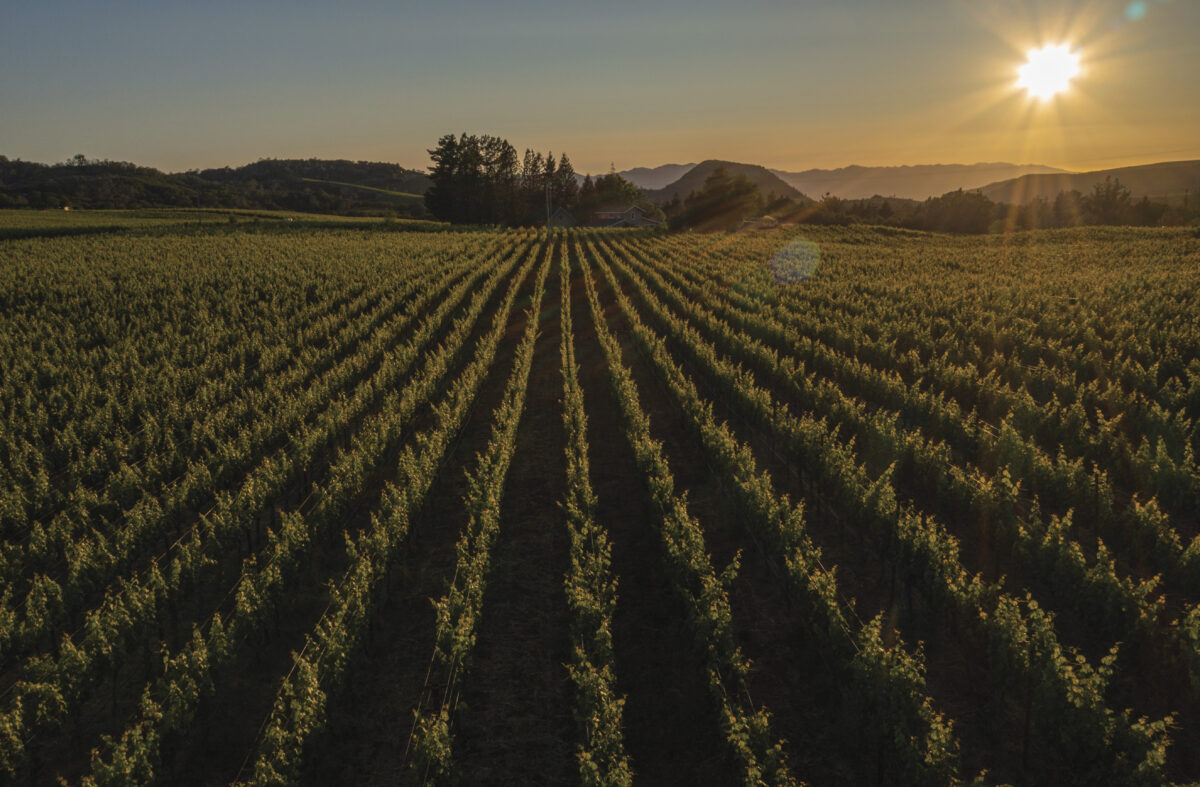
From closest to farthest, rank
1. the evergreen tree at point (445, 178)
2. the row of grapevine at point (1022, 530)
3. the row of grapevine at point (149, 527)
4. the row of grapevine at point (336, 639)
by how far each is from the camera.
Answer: the row of grapevine at point (336, 639) < the row of grapevine at point (1022, 530) < the row of grapevine at point (149, 527) < the evergreen tree at point (445, 178)

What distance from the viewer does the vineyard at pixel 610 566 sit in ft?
24.5

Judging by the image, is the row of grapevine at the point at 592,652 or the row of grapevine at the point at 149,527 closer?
the row of grapevine at the point at 592,652

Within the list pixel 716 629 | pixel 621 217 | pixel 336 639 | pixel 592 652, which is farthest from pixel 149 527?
pixel 621 217

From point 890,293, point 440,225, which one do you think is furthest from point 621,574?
point 440,225

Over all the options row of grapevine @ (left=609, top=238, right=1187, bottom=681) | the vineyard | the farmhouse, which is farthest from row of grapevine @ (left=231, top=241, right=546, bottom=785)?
the farmhouse

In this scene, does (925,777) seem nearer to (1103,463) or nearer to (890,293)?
(1103,463)

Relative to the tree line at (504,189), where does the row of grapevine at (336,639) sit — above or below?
below

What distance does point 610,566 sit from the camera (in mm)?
11383

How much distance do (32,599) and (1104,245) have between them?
69.0 meters

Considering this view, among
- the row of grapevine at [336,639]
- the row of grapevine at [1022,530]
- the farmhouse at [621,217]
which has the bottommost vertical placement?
the row of grapevine at [336,639]

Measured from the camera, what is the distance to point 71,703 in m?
7.88

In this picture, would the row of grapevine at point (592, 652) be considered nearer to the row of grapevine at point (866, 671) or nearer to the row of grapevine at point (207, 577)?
the row of grapevine at point (866, 671)

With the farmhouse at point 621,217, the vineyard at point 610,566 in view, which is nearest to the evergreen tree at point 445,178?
the farmhouse at point 621,217

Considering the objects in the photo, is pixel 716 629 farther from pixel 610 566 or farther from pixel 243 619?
pixel 243 619
